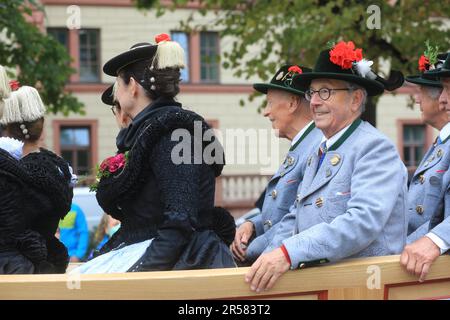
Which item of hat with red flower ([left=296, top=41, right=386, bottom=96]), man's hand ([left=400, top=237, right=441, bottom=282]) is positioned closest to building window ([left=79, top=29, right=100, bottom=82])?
hat with red flower ([left=296, top=41, right=386, bottom=96])

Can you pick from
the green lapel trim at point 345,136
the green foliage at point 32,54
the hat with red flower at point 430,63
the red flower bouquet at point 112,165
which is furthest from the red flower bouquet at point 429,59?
the green foliage at point 32,54

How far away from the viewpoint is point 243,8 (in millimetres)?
16016

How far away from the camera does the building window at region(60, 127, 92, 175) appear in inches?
1135

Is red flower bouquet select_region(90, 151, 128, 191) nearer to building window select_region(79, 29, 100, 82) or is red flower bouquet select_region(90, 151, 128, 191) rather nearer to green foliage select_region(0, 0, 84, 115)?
green foliage select_region(0, 0, 84, 115)

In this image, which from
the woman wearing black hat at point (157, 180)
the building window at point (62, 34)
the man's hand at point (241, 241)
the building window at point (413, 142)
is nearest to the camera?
the woman wearing black hat at point (157, 180)

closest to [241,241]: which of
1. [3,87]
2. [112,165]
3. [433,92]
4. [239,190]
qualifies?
[112,165]

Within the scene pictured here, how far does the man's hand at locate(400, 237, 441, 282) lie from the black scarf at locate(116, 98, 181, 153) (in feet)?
4.02

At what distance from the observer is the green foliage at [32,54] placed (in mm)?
13625

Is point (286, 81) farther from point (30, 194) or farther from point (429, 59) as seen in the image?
point (30, 194)

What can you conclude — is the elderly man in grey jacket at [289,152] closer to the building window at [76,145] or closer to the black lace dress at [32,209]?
the black lace dress at [32,209]

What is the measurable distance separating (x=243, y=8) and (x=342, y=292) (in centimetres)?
1266

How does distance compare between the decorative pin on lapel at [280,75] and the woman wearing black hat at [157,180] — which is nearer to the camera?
the woman wearing black hat at [157,180]

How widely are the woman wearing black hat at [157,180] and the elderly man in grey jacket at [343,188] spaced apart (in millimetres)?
435
